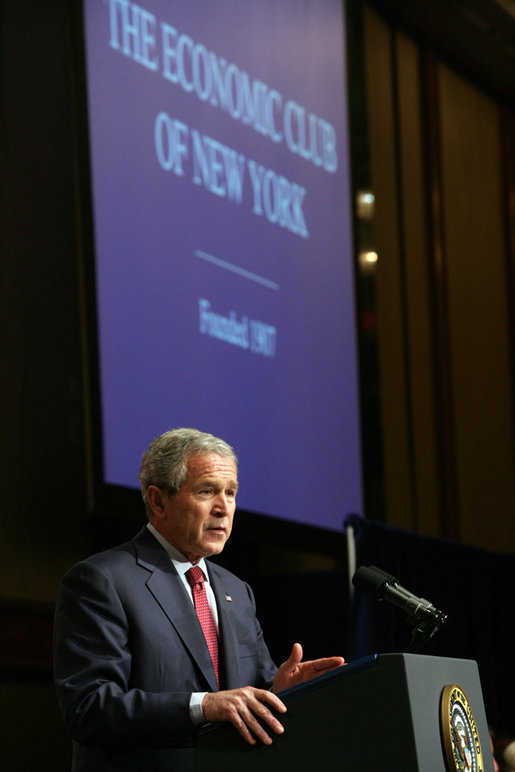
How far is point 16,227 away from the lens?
15.6 feet

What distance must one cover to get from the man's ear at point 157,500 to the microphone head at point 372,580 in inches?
16.6

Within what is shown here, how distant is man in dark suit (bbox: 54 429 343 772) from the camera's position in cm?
221

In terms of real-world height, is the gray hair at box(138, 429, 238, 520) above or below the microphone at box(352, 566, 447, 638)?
above

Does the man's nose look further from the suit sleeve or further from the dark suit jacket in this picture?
the suit sleeve

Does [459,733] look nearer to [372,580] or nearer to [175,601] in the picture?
[372,580]

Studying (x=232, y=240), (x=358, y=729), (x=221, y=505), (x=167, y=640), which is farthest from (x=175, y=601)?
(x=232, y=240)

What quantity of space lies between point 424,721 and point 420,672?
0.26 ft

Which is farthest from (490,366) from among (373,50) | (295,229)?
(295,229)

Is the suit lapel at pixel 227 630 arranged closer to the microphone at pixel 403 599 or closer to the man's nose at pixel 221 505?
the man's nose at pixel 221 505

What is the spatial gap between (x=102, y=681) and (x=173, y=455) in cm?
49

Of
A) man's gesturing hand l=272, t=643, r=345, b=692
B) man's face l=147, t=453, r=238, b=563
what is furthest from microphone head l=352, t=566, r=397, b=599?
man's face l=147, t=453, r=238, b=563

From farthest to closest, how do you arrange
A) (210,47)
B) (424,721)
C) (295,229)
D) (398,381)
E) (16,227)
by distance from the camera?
(398,381), (295,229), (210,47), (16,227), (424,721)

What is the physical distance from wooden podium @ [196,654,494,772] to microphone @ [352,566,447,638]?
0.46 ft

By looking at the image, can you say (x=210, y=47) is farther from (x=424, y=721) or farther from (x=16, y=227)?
(x=424, y=721)
